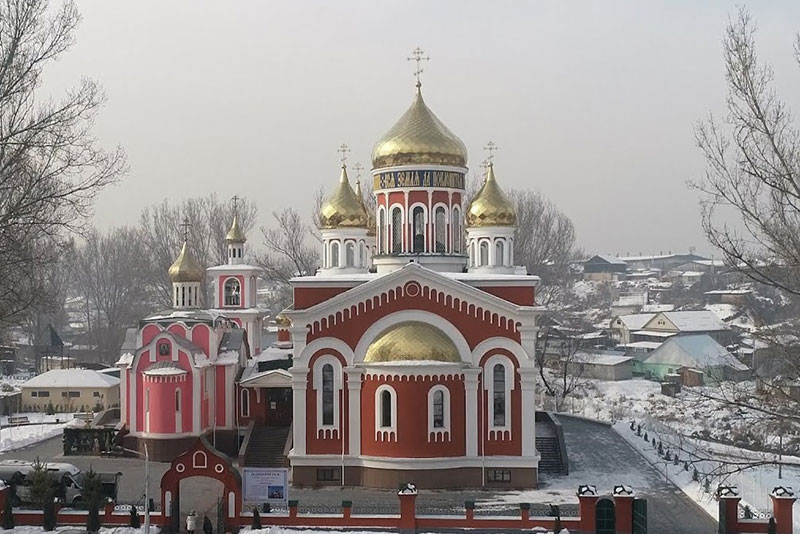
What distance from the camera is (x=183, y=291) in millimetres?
26969

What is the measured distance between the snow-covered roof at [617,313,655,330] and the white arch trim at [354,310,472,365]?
40649mm

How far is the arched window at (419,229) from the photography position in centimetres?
2247

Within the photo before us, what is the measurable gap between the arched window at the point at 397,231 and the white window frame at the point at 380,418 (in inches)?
177

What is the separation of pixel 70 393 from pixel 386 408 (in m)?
18.6

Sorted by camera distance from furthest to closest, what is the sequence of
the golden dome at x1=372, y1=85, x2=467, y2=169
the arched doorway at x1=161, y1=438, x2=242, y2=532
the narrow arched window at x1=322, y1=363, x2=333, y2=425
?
the golden dome at x1=372, y1=85, x2=467, y2=169, the narrow arched window at x1=322, y1=363, x2=333, y2=425, the arched doorway at x1=161, y1=438, x2=242, y2=532

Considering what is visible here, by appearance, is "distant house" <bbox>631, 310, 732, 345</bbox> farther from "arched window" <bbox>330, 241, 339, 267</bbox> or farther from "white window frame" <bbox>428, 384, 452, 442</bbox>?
"white window frame" <bbox>428, 384, 452, 442</bbox>

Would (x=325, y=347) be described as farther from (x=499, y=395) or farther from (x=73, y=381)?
(x=73, y=381)

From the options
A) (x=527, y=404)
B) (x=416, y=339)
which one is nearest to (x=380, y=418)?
(x=416, y=339)

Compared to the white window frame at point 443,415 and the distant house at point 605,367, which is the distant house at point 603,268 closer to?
the distant house at point 605,367

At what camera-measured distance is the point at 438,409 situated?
19.3m

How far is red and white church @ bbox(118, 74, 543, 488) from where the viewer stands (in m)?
19.2

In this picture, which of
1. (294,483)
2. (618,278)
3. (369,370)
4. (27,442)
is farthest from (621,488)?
(618,278)

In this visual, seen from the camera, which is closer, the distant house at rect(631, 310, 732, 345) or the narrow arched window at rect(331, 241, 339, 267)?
the narrow arched window at rect(331, 241, 339, 267)

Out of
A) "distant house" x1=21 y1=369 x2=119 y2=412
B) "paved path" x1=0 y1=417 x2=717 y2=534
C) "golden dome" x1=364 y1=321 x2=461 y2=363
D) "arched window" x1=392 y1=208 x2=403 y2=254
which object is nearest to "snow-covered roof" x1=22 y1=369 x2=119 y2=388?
"distant house" x1=21 y1=369 x2=119 y2=412
